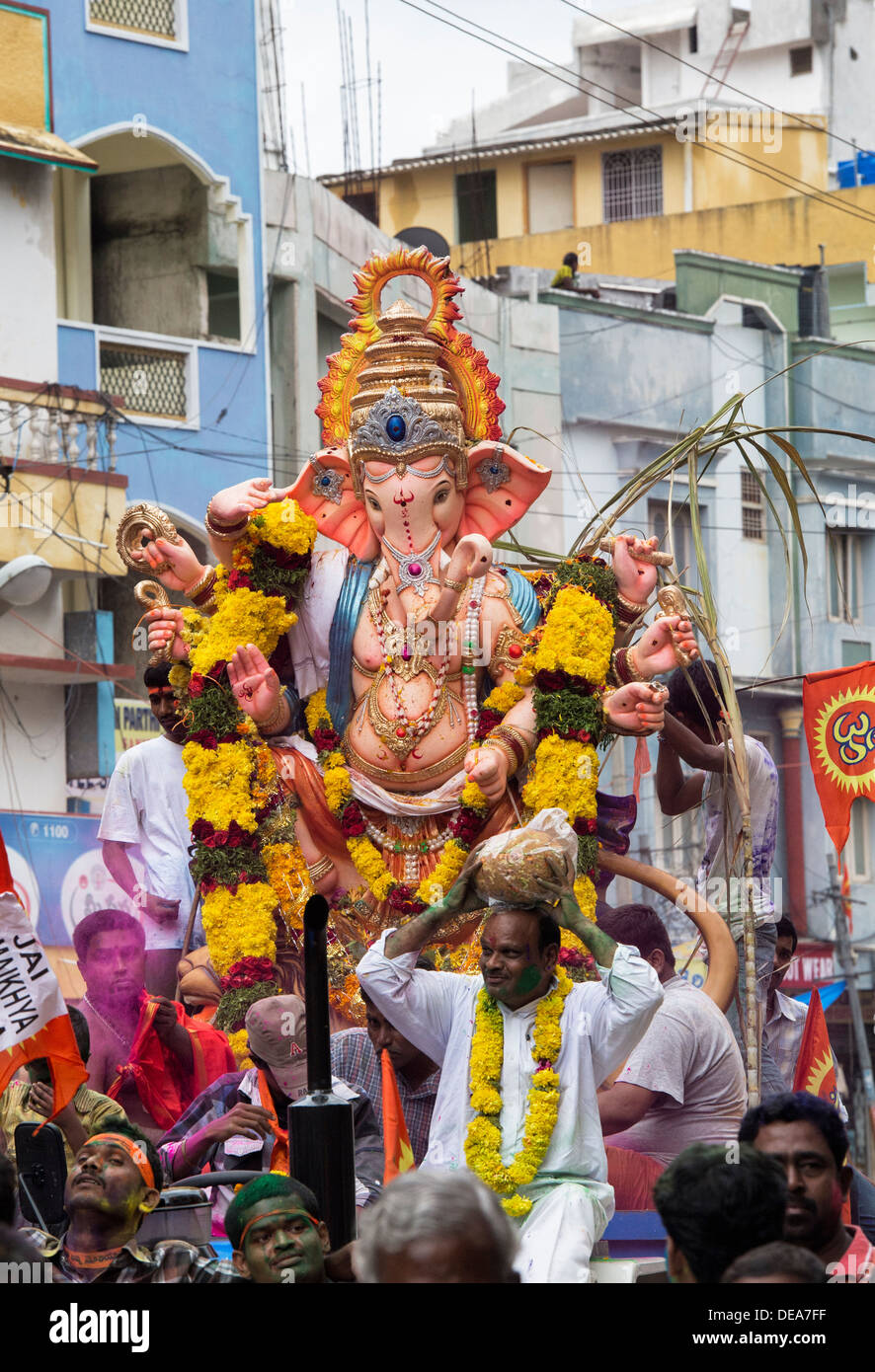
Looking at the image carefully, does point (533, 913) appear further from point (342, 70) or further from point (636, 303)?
point (636, 303)

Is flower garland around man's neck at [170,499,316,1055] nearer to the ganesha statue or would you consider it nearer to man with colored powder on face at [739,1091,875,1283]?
the ganesha statue

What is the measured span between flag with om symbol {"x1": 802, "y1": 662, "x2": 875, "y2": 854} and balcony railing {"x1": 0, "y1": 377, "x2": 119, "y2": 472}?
10674 mm

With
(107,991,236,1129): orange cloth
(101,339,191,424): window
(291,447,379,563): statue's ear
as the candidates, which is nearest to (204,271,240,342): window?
(101,339,191,424): window

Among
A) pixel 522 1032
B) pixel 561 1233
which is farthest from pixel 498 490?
pixel 561 1233

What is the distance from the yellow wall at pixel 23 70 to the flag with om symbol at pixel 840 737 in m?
12.2

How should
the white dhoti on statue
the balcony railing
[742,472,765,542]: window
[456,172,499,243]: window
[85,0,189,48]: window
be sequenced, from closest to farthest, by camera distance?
the white dhoti on statue
the balcony railing
[85,0,189,48]: window
[742,472,765,542]: window
[456,172,499,243]: window

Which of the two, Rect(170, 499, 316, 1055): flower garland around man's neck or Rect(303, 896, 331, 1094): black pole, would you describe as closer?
Rect(303, 896, 331, 1094): black pole

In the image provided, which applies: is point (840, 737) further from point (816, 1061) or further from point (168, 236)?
point (168, 236)

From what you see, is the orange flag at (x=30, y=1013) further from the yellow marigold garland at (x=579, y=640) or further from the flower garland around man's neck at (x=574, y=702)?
the yellow marigold garland at (x=579, y=640)

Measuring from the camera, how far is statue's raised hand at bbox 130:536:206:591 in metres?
8.58

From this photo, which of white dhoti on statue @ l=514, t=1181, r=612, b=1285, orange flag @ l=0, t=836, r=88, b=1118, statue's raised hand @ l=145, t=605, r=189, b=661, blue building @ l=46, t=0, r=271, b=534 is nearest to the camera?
white dhoti on statue @ l=514, t=1181, r=612, b=1285

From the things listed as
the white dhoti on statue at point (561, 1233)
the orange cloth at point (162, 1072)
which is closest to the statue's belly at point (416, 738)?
the orange cloth at point (162, 1072)

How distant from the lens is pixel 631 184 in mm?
31188

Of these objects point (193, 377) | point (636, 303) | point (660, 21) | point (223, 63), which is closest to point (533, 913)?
point (193, 377)
